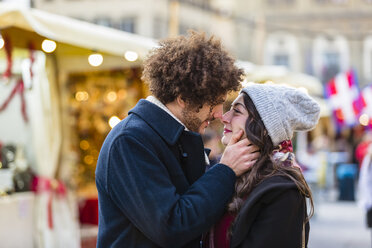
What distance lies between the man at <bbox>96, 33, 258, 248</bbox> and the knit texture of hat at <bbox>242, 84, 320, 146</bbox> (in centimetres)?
12

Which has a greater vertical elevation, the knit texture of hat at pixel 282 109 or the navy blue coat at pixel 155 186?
the knit texture of hat at pixel 282 109

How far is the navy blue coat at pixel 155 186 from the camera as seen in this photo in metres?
2.30

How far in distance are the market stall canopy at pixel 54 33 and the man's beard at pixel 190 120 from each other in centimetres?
296

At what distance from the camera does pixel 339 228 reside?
1077 cm

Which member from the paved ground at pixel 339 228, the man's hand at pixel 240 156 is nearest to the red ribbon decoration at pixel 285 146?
the man's hand at pixel 240 156

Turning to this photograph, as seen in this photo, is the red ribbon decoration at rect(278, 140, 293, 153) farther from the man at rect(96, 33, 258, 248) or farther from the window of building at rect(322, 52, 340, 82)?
the window of building at rect(322, 52, 340, 82)

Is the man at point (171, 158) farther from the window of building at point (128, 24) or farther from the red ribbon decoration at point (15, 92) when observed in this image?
the window of building at point (128, 24)

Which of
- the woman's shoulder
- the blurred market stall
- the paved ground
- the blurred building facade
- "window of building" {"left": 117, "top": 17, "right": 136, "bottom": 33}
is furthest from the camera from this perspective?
the blurred building facade

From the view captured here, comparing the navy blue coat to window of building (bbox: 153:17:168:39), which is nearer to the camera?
the navy blue coat

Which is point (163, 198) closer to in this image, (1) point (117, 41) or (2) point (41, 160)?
(1) point (117, 41)

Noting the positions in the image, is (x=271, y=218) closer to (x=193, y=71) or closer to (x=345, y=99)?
(x=193, y=71)

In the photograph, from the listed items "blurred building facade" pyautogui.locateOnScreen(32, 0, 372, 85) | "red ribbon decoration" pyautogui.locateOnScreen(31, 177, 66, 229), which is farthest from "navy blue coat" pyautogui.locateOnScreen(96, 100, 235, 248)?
"blurred building facade" pyautogui.locateOnScreen(32, 0, 372, 85)

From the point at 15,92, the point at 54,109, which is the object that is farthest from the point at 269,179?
the point at 54,109

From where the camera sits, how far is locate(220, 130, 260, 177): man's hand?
2.55 metres
